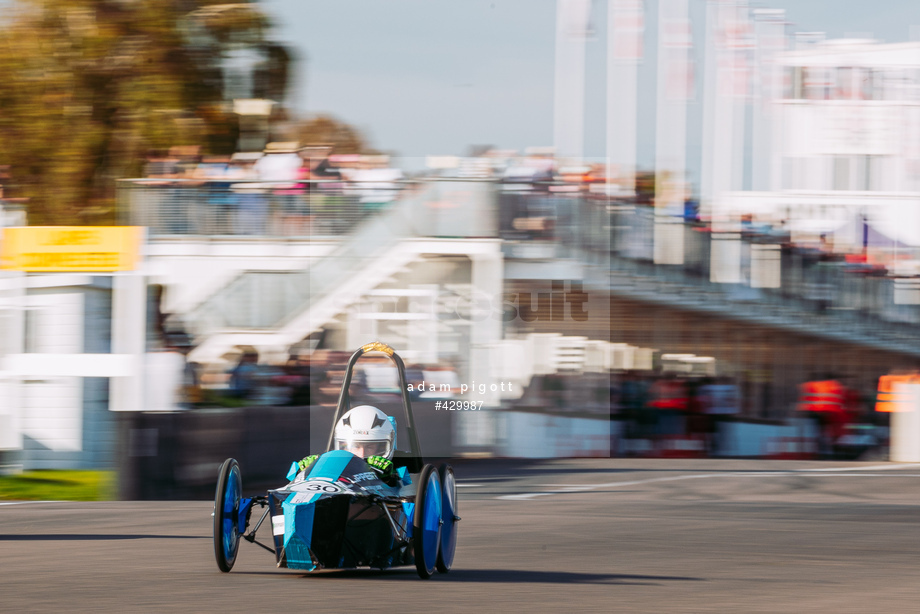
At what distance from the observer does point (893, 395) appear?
19.7 metres

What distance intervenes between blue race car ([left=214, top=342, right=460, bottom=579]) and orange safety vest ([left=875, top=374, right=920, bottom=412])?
1312 centimetres

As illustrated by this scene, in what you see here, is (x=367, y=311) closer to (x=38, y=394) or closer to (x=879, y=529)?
(x=38, y=394)

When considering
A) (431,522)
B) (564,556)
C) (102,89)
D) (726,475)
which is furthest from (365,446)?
(102,89)

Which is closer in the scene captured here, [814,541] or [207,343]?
[814,541]

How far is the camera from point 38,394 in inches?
725

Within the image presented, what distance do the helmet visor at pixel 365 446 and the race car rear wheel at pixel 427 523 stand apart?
554 millimetres

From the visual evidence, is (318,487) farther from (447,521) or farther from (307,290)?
(307,290)

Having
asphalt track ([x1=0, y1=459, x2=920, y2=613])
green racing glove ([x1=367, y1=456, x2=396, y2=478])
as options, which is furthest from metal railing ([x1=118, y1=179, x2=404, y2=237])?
green racing glove ([x1=367, y1=456, x2=396, y2=478])

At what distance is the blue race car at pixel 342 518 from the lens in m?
7.31

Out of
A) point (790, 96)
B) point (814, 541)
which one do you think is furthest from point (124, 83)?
point (790, 96)

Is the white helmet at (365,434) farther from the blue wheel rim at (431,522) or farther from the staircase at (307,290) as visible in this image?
the staircase at (307,290)

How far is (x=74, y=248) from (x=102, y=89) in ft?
30.0

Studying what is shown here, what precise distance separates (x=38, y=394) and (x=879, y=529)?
11609 mm

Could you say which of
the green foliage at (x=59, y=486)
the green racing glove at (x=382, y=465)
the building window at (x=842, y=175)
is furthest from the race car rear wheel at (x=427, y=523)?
the building window at (x=842, y=175)
